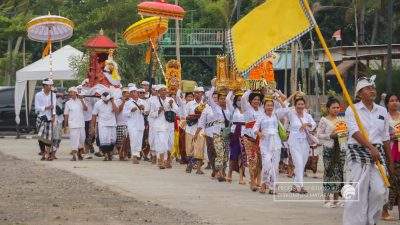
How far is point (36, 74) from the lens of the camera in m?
37.5

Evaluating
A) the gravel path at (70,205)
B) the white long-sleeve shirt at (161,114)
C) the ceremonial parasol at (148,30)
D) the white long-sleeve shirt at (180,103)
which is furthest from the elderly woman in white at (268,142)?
the ceremonial parasol at (148,30)

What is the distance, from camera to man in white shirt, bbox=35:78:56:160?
26.5 m

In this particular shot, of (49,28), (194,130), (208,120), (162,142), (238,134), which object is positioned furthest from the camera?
(49,28)

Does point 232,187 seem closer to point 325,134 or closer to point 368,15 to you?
point 325,134

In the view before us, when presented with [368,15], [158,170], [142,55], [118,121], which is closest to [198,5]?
[368,15]

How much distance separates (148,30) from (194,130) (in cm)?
707

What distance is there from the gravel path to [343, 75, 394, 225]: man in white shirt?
2191mm

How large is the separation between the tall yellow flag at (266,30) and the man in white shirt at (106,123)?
12.8 metres

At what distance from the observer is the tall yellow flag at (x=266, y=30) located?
1380 centimetres

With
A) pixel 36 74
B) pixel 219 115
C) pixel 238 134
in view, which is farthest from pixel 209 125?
pixel 36 74

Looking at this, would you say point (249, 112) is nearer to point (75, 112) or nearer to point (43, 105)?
point (43, 105)

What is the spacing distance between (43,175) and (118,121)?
6207 mm

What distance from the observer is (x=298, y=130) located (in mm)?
18109

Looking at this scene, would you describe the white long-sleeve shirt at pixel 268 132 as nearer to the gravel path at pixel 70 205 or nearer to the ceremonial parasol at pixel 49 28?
the gravel path at pixel 70 205
